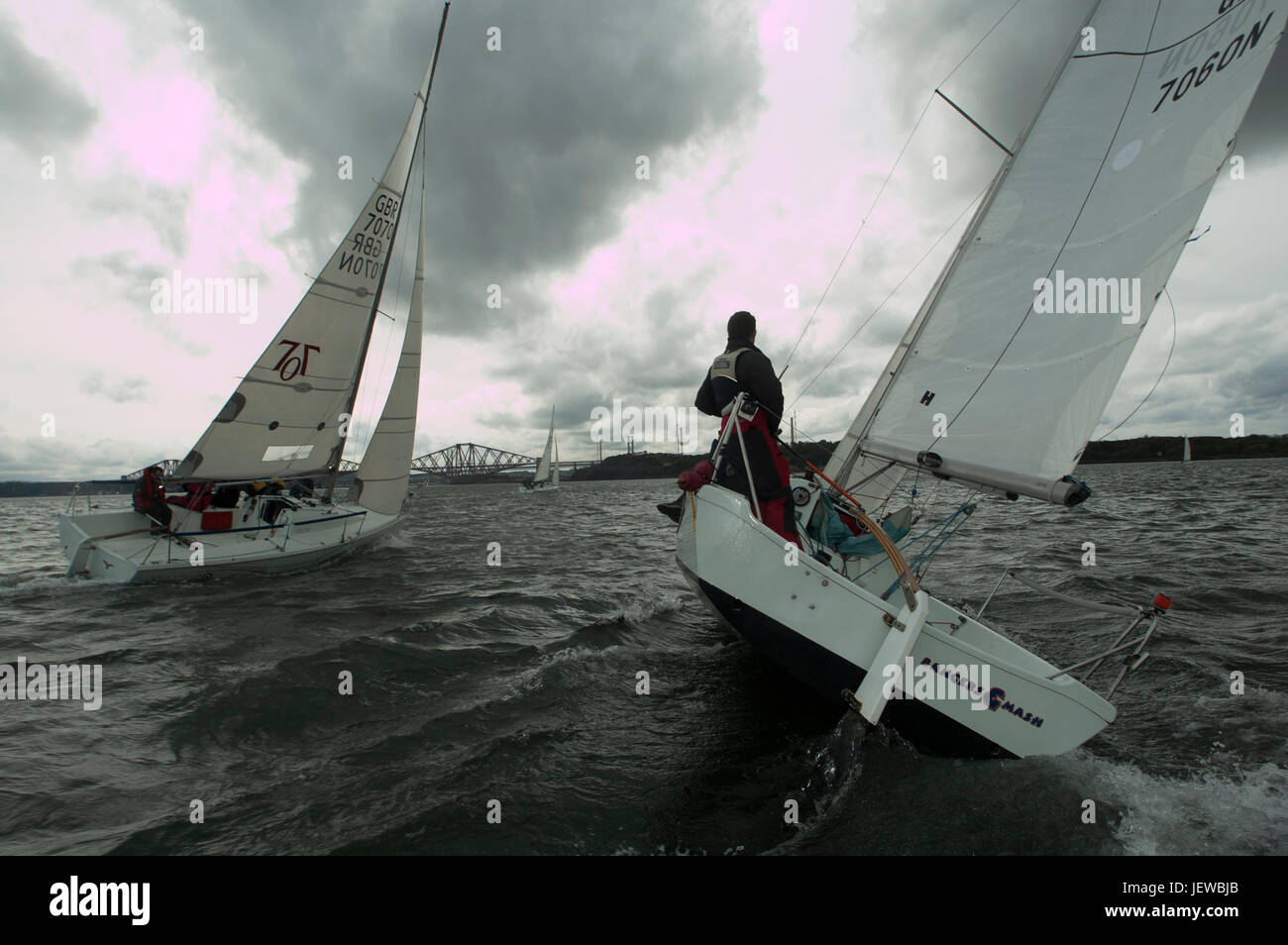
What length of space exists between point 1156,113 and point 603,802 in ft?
18.5

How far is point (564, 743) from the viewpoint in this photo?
3695 mm

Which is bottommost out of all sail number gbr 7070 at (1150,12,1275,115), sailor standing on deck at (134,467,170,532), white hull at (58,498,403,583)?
white hull at (58,498,403,583)

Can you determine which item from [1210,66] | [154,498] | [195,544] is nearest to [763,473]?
[1210,66]

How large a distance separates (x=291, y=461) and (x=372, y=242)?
4.80 meters

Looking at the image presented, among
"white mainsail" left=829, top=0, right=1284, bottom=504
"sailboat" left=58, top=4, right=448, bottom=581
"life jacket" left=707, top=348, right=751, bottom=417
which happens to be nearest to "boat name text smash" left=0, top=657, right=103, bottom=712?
"sailboat" left=58, top=4, right=448, bottom=581

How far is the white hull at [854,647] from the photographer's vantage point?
2.92 metres

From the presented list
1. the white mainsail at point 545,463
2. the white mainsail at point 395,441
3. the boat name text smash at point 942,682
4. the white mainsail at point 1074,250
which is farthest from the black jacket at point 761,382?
the white mainsail at point 545,463

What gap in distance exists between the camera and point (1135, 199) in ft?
12.4

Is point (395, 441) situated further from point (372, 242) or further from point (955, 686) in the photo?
point (955, 686)

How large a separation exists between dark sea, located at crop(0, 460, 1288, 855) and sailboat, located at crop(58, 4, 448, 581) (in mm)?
1516

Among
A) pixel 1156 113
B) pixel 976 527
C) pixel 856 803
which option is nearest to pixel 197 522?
pixel 856 803

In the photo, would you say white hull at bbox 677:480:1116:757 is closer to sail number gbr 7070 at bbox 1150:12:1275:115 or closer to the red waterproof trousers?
the red waterproof trousers

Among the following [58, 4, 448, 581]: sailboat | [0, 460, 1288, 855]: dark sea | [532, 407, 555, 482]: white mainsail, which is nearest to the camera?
[0, 460, 1288, 855]: dark sea

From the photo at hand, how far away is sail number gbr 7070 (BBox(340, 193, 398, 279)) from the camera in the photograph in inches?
445
